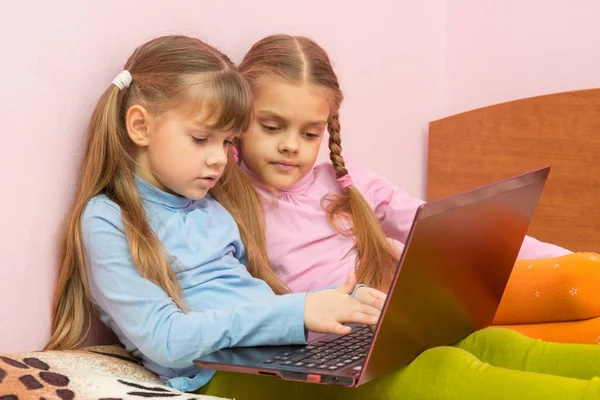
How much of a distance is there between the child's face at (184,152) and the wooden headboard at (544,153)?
2.97 feet

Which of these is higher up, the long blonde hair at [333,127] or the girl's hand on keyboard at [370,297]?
the long blonde hair at [333,127]

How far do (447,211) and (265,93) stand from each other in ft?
1.70

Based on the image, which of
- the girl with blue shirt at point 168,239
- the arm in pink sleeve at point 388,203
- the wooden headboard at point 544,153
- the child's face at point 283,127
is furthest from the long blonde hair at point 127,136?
the wooden headboard at point 544,153

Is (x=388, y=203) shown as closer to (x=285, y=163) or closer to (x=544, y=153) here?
(x=285, y=163)

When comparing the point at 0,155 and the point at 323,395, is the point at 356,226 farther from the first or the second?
the point at 0,155

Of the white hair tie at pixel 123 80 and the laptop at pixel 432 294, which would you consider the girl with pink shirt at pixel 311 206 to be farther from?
the white hair tie at pixel 123 80

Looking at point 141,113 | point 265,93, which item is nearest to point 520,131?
point 265,93

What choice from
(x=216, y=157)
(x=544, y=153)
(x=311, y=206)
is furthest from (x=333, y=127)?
(x=544, y=153)

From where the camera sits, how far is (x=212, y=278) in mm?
1129

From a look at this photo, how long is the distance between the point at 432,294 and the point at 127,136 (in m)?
0.45

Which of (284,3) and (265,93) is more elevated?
(284,3)

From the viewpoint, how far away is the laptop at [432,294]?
2.84 ft

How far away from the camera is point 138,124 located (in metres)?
1.12

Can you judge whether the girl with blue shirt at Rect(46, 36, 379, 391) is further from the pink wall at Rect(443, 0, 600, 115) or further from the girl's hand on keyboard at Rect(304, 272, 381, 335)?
the pink wall at Rect(443, 0, 600, 115)
